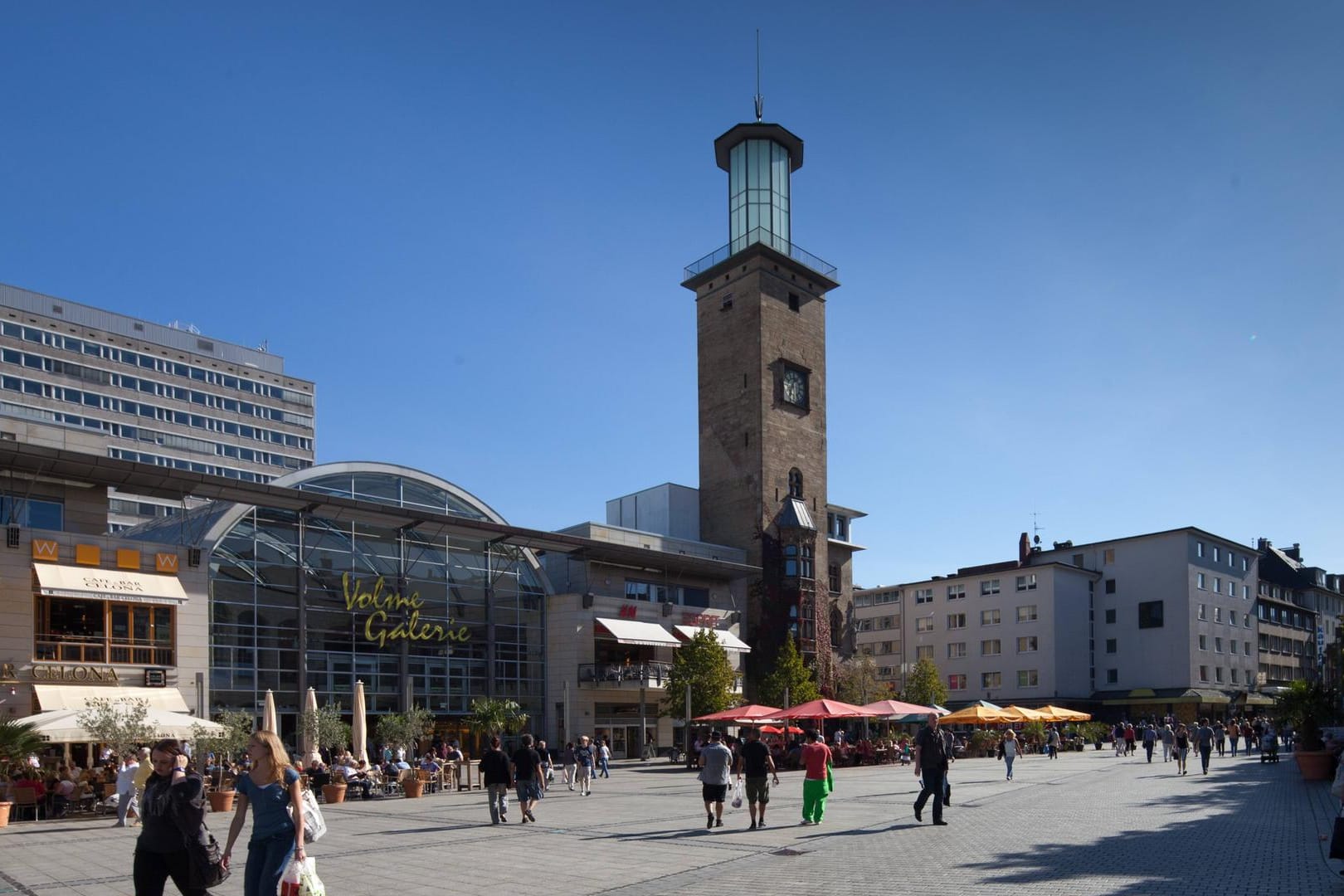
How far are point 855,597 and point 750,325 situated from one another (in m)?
38.0

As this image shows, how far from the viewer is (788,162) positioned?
207 ft

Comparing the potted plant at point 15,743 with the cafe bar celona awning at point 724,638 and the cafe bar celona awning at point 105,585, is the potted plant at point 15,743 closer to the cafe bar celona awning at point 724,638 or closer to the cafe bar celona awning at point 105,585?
the cafe bar celona awning at point 105,585

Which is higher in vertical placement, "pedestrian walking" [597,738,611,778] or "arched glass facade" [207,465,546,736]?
"arched glass facade" [207,465,546,736]

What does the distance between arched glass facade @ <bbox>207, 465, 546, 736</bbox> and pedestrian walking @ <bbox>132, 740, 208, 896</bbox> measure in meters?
26.6

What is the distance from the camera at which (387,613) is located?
132ft

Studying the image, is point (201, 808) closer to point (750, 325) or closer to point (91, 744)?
point (91, 744)

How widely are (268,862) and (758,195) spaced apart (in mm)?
56618

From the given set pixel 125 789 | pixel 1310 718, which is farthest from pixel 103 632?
pixel 1310 718

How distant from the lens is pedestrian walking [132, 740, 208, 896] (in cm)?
793

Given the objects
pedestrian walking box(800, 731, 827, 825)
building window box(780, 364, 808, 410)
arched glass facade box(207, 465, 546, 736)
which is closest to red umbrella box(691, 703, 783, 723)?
arched glass facade box(207, 465, 546, 736)

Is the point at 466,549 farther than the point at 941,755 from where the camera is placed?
Yes

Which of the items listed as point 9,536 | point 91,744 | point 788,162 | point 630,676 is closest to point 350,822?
point 91,744

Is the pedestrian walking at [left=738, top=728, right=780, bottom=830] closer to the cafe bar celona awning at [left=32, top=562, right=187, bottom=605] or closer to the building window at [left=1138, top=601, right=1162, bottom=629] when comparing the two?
the cafe bar celona awning at [left=32, top=562, right=187, bottom=605]

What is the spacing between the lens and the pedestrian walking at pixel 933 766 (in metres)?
17.3
